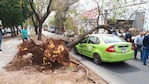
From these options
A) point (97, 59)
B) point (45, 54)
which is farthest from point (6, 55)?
point (97, 59)

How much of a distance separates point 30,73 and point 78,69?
2112 mm

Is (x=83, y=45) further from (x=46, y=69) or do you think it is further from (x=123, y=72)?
(x=123, y=72)

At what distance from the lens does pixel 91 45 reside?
1125 cm

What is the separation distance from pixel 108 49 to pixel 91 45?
67.1 inches

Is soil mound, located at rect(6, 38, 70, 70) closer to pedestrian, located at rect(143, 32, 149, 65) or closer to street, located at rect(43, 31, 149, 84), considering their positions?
street, located at rect(43, 31, 149, 84)

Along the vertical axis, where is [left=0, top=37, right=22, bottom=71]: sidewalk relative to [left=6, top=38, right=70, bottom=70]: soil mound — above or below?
below

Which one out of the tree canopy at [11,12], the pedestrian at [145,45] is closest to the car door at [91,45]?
the pedestrian at [145,45]

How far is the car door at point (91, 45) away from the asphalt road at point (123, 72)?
0.65 m

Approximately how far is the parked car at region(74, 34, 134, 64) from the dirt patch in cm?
119

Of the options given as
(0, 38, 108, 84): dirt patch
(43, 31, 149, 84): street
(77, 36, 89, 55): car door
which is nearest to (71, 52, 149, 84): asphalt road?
(43, 31, 149, 84): street

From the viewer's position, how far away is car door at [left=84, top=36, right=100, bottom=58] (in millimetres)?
10875

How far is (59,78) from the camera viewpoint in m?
7.86

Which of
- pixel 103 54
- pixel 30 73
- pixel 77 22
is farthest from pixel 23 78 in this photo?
pixel 77 22

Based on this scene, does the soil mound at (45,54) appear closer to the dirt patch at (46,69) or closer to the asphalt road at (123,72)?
the dirt patch at (46,69)
